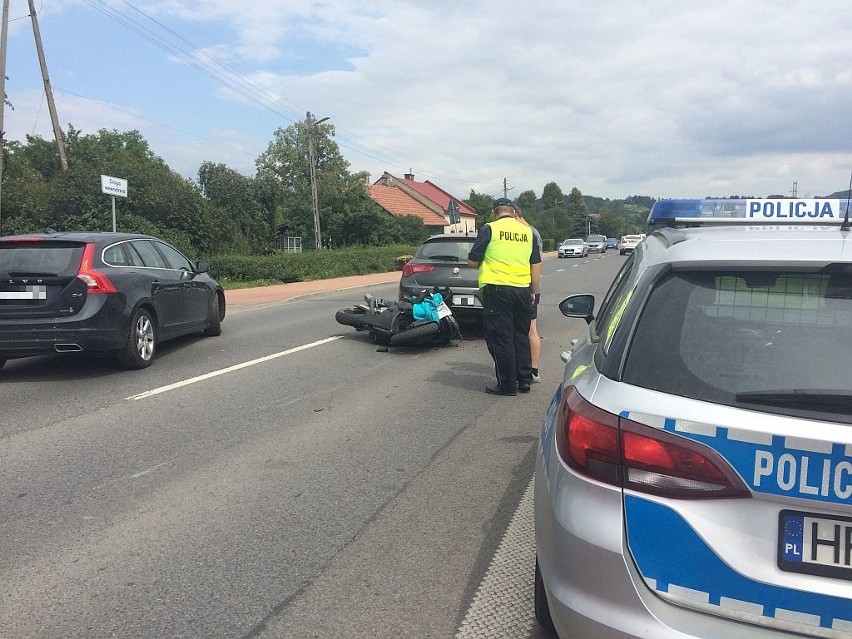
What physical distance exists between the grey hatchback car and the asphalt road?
2.34 metres

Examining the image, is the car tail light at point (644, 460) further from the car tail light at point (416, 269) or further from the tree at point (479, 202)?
the tree at point (479, 202)

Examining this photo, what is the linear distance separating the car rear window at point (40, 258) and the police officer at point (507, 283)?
168 inches

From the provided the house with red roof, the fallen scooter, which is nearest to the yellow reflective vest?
the fallen scooter

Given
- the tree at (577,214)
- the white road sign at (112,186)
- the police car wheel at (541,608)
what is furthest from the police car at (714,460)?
the tree at (577,214)

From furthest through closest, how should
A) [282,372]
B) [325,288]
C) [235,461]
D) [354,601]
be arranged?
[325,288]
[282,372]
[235,461]
[354,601]

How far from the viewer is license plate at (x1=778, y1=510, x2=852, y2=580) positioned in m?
1.77

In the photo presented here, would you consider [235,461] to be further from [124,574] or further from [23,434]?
[23,434]

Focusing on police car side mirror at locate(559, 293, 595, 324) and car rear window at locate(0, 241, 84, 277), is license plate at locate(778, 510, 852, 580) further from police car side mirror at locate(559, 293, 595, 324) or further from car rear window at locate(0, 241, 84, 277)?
car rear window at locate(0, 241, 84, 277)

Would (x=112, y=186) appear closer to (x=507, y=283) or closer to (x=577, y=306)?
(x=507, y=283)

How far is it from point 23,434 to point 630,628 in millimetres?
5086

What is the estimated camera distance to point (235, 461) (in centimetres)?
475

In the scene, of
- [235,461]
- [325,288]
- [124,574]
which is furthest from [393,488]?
[325,288]

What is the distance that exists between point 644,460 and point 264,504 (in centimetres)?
267

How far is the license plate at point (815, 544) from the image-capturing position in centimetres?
177
